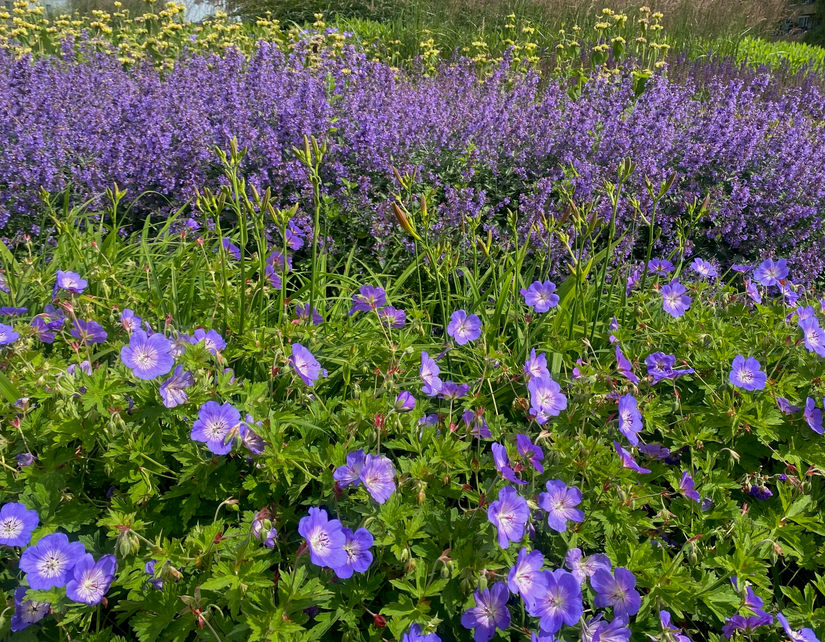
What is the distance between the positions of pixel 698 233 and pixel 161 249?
2521mm

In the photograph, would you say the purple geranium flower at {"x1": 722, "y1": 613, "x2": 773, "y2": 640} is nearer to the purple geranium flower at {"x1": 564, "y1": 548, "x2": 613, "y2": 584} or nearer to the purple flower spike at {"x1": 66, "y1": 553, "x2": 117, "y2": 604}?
the purple geranium flower at {"x1": 564, "y1": 548, "x2": 613, "y2": 584}

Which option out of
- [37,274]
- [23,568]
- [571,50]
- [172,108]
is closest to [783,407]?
[23,568]

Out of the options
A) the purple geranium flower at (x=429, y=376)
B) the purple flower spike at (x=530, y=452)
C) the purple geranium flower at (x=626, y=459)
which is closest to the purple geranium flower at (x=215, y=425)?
the purple geranium flower at (x=429, y=376)

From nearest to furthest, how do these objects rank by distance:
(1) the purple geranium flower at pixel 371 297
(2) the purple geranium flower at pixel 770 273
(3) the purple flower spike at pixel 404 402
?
(3) the purple flower spike at pixel 404 402 → (1) the purple geranium flower at pixel 371 297 → (2) the purple geranium flower at pixel 770 273

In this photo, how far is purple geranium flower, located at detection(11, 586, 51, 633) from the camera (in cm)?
112

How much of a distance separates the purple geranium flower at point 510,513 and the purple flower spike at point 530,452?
0.07m

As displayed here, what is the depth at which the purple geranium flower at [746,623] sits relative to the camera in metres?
1.18

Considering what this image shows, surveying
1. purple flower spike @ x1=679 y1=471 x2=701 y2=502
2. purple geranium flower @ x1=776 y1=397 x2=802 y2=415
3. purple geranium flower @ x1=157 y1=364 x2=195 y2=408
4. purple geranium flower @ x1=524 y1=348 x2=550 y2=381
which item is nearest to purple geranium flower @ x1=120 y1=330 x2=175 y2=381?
purple geranium flower @ x1=157 y1=364 x2=195 y2=408

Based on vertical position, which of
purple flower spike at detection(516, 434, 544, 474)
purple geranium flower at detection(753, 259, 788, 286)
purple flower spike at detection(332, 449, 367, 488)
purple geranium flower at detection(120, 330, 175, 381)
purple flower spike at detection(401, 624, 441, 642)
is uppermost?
purple geranium flower at detection(120, 330, 175, 381)

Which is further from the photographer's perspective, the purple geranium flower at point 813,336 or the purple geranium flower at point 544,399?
the purple geranium flower at point 813,336

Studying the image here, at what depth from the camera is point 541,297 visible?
5.94 ft

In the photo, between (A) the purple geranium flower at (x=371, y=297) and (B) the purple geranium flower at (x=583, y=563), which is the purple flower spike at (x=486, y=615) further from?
(A) the purple geranium flower at (x=371, y=297)

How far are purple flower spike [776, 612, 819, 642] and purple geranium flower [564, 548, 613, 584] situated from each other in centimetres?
31

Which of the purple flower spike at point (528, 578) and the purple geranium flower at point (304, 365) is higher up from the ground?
the purple geranium flower at point (304, 365)
